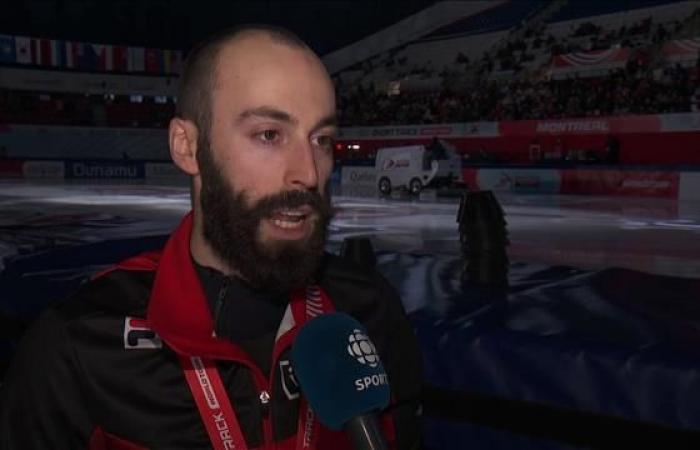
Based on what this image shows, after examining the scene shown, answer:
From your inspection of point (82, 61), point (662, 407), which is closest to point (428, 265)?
point (662, 407)

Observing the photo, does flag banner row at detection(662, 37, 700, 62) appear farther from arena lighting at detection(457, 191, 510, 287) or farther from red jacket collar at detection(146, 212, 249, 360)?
red jacket collar at detection(146, 212, 249, 360)

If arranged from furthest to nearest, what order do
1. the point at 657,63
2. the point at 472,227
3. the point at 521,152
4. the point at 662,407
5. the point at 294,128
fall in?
1. the point at 521,152
2. the point at 657,63
3. the point at 472,227
4. the point at 662,407
5. the point at 294,128

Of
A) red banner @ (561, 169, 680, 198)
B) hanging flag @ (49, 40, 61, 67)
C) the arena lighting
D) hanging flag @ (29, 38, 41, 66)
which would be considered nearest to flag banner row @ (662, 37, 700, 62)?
red banner @ (561, 169, 680, 198)

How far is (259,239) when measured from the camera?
1499 millimetres

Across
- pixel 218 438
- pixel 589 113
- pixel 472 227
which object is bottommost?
pixel 218 438

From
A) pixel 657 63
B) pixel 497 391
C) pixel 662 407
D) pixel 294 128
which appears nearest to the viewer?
pixel 294 128

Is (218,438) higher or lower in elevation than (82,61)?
lower

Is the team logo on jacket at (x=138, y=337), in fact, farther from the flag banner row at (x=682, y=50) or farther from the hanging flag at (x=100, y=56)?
the hanging flag at (x=100, y=56)

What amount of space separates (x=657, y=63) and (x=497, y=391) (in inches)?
957

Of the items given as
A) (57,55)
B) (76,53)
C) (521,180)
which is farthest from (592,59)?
(57,55)

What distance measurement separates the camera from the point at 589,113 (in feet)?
78.0

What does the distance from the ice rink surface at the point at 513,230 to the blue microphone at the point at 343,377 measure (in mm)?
4520

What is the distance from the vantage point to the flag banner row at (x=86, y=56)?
123ft

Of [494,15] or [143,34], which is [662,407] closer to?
[494,15]
